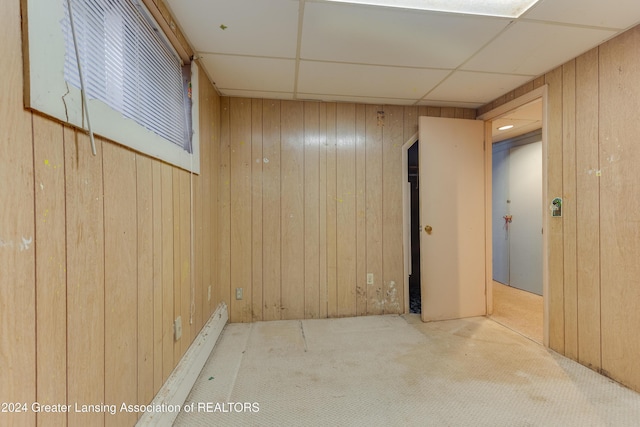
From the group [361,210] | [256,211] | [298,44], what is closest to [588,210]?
[361,210]

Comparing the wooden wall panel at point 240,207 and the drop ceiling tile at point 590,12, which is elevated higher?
the drop ceiling tile at point 590,12

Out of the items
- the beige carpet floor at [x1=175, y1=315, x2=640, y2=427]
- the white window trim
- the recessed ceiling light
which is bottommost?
the beige carpet floor at [x1=175, y1=315, x2=640, y2=427]

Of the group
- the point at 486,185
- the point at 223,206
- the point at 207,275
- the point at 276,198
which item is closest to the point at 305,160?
the point at 276,198

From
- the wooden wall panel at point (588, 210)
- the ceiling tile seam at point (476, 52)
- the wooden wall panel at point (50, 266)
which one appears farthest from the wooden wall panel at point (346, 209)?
the wooden wall panel at point (50, 266)

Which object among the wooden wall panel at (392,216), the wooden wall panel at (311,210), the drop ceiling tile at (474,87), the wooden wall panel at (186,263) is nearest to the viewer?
the wooden wall panel at (186,263)

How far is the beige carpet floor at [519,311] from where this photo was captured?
2402 mm

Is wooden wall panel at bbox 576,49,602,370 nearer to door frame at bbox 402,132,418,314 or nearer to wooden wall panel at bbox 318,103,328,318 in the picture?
door frame at bbox 402,132,418,314

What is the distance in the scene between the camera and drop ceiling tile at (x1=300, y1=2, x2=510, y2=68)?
142 cm

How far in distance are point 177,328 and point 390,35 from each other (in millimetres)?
2124

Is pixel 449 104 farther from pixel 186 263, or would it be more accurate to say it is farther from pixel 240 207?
pixel 186 263

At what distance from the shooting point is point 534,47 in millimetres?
1707

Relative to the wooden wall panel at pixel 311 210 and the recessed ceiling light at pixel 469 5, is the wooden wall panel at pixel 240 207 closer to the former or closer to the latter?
the wooden wall panel at pixel 311 210

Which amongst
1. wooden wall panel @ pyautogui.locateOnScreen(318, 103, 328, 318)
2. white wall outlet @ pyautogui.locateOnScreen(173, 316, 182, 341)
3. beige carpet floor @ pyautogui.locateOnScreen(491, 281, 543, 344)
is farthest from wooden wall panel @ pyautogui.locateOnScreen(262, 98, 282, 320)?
beige carpet floor @ pyautogui.locateOnScreen(491, 281, 543, 344)

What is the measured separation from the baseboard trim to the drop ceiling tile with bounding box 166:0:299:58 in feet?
6.40
